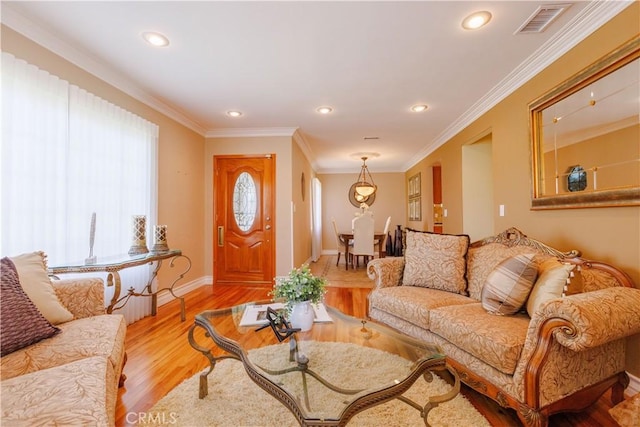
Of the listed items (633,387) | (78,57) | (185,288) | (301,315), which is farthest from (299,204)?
(633,387)

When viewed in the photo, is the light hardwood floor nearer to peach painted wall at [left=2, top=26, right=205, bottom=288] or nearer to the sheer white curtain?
the sheer white curtain

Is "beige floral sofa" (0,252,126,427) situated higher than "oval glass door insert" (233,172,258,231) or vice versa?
"oval glass door insert" (233,172,258,231)

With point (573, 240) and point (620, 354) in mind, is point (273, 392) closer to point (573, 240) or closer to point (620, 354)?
point (620, 354)

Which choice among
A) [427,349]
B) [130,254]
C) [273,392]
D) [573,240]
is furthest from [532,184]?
[130,254]

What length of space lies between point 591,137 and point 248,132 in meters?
3.86

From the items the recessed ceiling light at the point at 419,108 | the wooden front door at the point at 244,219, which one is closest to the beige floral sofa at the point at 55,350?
the wooden front door at the point at 244,219

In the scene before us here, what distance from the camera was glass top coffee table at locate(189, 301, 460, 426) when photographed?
41.0 inches

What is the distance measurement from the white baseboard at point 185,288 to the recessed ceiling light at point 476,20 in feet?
13.1

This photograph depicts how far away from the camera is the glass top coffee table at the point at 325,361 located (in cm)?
104

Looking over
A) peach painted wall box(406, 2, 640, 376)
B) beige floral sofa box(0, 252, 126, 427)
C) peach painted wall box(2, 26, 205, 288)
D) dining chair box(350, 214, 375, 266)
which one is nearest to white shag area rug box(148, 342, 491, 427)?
beige floral sofa box(0, 252, 126, 427)

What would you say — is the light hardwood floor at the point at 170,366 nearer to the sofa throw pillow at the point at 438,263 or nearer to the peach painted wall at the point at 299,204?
the sofa throw pillow at the point at 438,263

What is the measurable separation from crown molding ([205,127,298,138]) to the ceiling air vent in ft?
9.43

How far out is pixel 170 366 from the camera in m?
1.91

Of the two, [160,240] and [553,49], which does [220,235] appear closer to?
[160,240]
